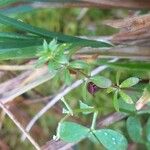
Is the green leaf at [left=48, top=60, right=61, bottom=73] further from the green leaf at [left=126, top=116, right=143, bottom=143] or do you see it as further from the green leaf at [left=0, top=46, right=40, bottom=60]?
the green leaf at [left=126, top=116, right=143, bottom=143]

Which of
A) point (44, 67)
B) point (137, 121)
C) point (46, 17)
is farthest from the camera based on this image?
point (46, 17)

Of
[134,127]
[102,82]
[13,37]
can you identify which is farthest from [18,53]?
[134,127]

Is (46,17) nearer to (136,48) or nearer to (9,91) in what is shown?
(9,91)

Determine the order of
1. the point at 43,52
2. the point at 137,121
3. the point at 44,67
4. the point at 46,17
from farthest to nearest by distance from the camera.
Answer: the point at 46,17 < the point at 44,67 < the point at 137,121 < the point at 43,52

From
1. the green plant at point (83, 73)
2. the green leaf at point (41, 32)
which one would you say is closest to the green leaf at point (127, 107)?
the green plant at point (83, 73)

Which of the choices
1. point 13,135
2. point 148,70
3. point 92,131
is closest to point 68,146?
point 92,131

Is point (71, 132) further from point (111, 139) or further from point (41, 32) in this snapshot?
point (41, 32)
